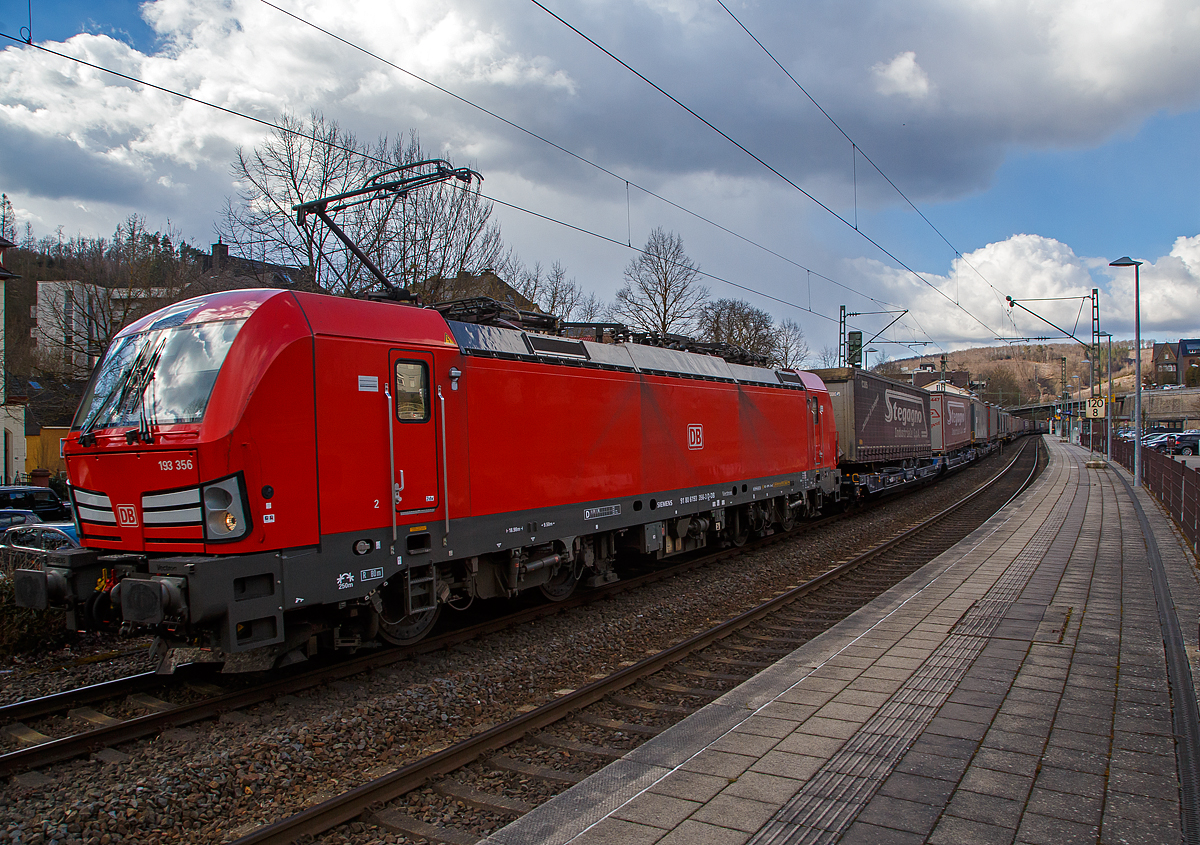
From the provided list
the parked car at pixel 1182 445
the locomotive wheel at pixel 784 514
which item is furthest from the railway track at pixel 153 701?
the parked car at pixel 1182 445

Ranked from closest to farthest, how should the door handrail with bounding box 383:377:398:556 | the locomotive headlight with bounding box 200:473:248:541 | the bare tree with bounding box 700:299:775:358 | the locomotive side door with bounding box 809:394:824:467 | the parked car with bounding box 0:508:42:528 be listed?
the locomotive headlight with bounding box 200:473:248:541, the door handrail with bounding box 383:377:398:556, the parked car with bounding box 0:508:42:528, the locomotive side door with bounding box 809:394:824:467, the bare tree with bounding box 700:299:775:358

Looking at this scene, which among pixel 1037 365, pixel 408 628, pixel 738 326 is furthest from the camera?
pixel 1037 365

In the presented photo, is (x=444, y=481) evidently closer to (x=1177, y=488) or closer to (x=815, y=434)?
(x=815, y=434)

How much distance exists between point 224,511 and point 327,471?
82cm

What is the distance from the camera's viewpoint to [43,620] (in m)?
7.69

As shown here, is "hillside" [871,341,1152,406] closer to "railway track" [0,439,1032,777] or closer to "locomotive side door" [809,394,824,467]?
"locomotive side door" [809,394,824,467]

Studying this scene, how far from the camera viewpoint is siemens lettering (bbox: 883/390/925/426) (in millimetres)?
22683

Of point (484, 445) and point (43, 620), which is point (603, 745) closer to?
point (484, 445)

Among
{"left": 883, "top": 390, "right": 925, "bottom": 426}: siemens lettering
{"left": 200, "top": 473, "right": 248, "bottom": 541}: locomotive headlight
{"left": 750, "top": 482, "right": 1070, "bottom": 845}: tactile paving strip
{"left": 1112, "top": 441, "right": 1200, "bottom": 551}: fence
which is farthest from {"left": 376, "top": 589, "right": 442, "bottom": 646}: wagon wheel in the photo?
{"left": 883, "top": 390, "right": 925, "bottom": 426}: siemens lettering

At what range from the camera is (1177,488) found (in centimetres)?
1501

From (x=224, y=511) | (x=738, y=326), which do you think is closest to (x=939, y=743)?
(x=224, y=511)

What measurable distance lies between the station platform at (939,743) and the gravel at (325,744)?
78 centimetres

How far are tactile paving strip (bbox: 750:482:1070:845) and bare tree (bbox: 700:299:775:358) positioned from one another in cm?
3729

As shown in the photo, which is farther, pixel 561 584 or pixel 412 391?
pixel 561 584
